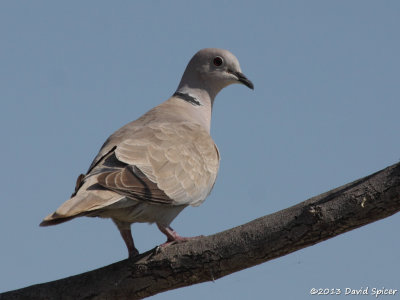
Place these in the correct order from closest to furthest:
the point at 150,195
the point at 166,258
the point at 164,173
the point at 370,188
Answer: the point at 370,188 → the point at 166,258 → the point at 150,195 → the point at 164,173

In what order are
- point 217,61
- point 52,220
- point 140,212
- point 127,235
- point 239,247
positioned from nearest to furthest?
point 52,220 → point 239,247 → point 140,212 → point 127,235 → point 217,61

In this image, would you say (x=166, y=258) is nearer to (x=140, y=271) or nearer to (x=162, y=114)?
(x=140, y=271)

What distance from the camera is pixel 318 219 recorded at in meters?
4.02

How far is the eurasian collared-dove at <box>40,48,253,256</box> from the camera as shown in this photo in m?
4.57

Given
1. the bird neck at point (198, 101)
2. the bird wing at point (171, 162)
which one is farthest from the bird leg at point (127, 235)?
the bird neck at point (198, 101)

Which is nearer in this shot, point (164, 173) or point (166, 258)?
point (166, 258)

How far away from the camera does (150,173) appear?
5066 mm

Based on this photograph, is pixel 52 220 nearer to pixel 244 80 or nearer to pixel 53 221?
pixel 53 221

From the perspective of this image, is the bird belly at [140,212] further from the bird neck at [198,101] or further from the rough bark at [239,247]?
the bird neck at [198,101]

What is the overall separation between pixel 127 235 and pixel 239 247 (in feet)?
4.27

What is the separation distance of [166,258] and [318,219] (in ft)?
3.47

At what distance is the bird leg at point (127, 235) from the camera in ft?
17.2

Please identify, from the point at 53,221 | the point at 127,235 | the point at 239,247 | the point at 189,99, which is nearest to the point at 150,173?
the point at 127,235

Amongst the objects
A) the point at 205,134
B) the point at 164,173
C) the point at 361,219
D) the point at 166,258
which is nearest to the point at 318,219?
the point at 361,219
